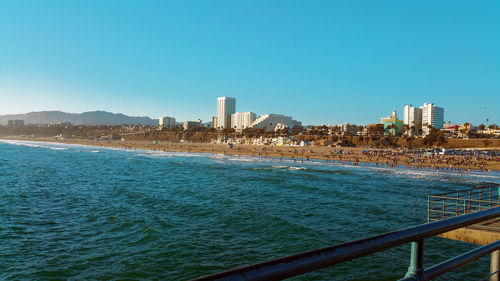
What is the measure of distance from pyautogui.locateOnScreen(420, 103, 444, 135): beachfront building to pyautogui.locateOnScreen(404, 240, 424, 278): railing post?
212 meters

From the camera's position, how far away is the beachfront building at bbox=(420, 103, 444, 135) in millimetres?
187000

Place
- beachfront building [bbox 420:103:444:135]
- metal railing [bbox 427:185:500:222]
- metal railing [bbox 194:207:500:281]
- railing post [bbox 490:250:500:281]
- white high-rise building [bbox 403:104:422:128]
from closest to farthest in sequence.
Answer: metal railing [bbox 194:207:500:281], railing post [bbox 490:250:500:281], metal railing [bbox 427:185:500:222], beachfront building [bbox 420:103:444:135], white high-rise building [bbox 403:104:422:128]

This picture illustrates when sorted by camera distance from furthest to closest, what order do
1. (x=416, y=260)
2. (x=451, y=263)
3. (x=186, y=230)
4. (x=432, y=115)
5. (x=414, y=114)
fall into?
(x=414, y=114), (x=432, y=115), (x=186, y=230), (x=451, y=263), (x=416, y=260)

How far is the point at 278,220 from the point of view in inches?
661

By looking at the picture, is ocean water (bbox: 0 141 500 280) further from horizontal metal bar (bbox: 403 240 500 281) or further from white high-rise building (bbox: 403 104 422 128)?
white high-rise building (bbox: 403 104 422 128)

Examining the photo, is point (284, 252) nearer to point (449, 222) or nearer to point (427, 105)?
point (449, 222)

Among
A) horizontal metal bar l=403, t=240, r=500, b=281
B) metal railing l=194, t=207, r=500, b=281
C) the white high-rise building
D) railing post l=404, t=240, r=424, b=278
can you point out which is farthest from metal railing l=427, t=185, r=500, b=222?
the white high-rise building

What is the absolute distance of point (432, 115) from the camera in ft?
614

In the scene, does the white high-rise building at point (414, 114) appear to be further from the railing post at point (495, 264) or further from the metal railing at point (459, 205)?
the railing post at point (495, 264)

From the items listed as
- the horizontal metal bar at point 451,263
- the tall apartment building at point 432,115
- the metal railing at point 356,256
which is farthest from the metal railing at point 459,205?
the tall apartment building at point 432,115

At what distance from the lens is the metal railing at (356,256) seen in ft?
3.50

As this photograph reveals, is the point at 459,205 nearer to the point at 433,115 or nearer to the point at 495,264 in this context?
the point at 495,264

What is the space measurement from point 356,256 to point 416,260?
1.38 ft

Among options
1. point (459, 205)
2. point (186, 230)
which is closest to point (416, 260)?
point (186, 230)
